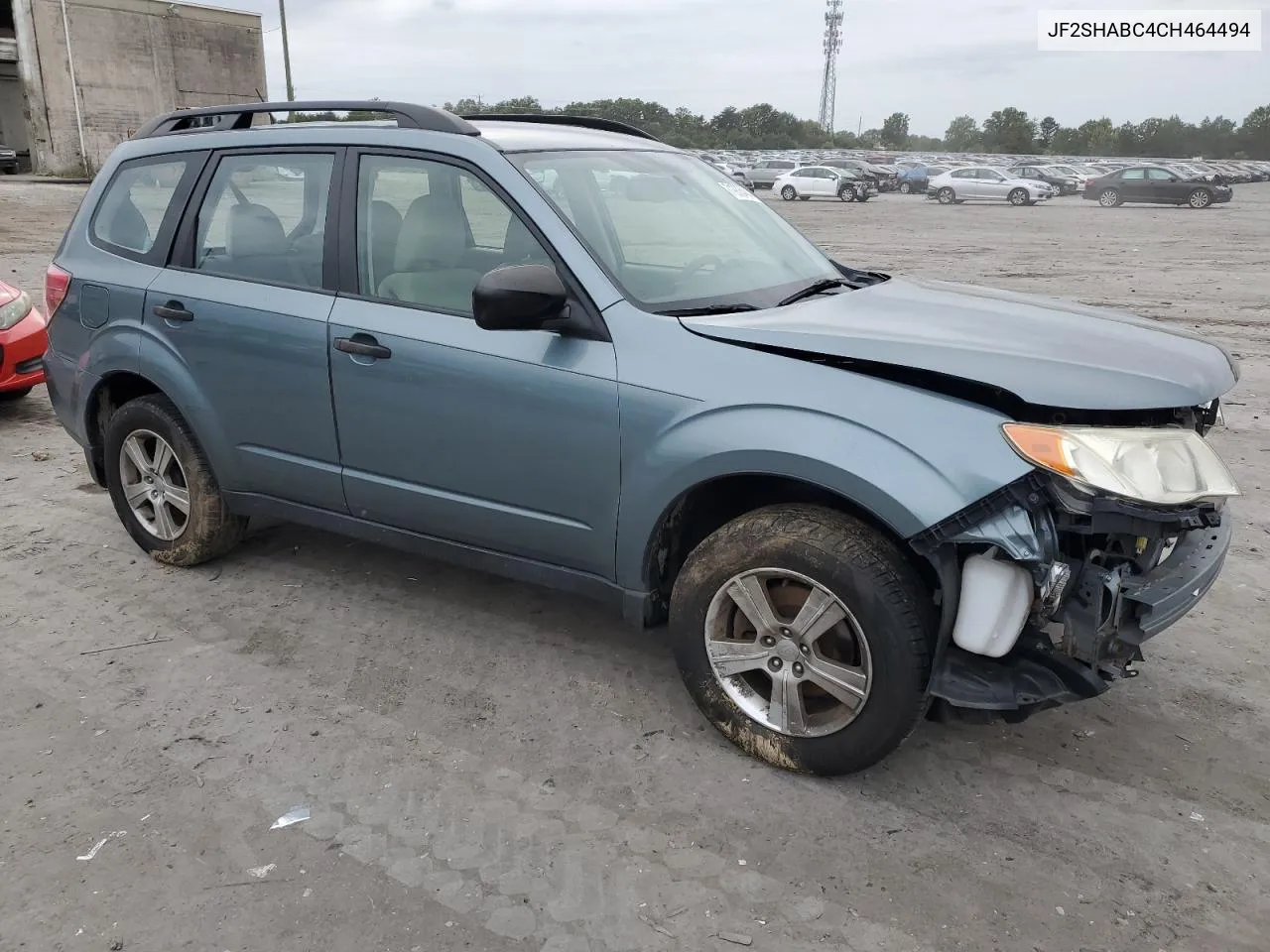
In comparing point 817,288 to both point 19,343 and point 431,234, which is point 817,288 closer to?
point 431,234

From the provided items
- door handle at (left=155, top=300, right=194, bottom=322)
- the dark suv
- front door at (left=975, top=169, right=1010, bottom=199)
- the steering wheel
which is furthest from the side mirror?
front door at (left=975, top=169, right=1010, bottom=199)

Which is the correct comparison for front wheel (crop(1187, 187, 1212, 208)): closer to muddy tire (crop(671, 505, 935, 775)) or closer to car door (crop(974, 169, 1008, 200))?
car door (crop(974, 169, 1008, 200))

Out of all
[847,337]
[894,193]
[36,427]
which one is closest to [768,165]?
[894,193]

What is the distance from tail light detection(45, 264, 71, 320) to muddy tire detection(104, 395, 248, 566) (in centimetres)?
61

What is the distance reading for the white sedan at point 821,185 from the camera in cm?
3844

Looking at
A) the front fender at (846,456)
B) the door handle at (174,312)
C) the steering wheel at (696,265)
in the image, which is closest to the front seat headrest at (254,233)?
the door handle at (174,312)

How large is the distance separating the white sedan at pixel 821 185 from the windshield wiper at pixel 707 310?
37.3 meters

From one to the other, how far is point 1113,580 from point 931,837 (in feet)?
2.87

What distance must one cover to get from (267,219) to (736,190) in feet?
6.40

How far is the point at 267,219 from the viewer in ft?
13.5

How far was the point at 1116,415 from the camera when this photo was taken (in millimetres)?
2703

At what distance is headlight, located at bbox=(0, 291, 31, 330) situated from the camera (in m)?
7.13

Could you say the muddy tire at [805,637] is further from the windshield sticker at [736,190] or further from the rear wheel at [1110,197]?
the rear wheel at [1110,197]

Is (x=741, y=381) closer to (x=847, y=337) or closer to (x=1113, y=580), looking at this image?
(x=847, y=337)
